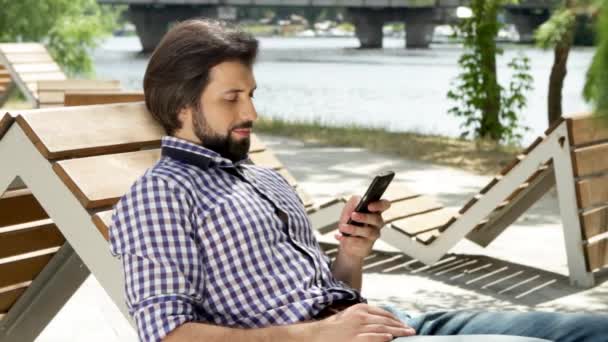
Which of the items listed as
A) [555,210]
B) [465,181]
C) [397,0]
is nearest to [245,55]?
[555,210]

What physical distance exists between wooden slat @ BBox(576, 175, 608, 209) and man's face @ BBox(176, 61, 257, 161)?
3409mm

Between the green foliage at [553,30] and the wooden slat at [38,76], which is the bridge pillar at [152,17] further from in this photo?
the green foliage at [553,30]

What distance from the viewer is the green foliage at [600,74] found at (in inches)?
55.7

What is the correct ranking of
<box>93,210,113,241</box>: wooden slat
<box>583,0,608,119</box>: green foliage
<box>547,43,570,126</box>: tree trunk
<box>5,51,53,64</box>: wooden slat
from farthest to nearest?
<box>5,51,53,64</box>: wooden slat → <box>547,43,570,126</box>: tree trunk → <box>93,210,113,241</box>: wooden slat → <box>583,0,608,119</box>: green foliage

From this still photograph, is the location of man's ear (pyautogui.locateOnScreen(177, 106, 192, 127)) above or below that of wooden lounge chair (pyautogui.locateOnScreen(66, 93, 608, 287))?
above

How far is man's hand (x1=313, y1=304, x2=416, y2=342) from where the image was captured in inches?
85.4

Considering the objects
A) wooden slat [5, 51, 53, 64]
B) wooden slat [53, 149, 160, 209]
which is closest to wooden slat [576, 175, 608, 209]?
wooden slat [53, 149, 160, 209]

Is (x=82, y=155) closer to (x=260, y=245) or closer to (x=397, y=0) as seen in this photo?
(x=260, y=245)

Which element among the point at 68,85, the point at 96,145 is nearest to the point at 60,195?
the point at 96,145

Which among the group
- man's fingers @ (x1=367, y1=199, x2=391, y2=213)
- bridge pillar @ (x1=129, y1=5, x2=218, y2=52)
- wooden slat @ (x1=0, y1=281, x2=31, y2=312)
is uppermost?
man's fingers @ (x1=367, y1=199, x2=391, y2=213)

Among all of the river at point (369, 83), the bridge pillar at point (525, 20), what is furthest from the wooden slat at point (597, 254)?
the bridge pillar at point (525, 20)

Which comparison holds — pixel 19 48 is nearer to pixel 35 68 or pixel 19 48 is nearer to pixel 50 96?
pixel 35 68

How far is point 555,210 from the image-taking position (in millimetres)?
8297

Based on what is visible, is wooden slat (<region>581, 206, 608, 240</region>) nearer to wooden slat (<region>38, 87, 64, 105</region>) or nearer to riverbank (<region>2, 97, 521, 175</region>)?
riverbank (<region>2, 97, 521, 175</region>)
